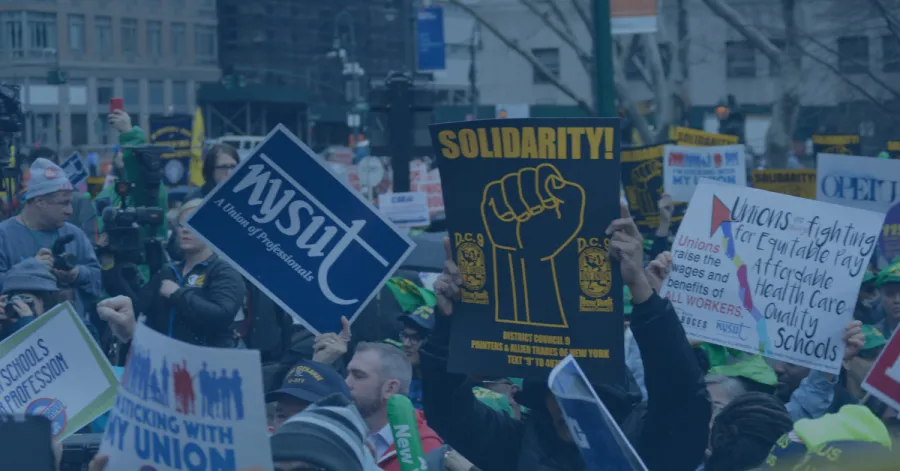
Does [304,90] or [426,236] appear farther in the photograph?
[304,90]

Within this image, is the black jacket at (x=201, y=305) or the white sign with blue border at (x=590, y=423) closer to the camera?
the white sign with blue border at (x=590, y=423)

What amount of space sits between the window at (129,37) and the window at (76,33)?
1.56 meters

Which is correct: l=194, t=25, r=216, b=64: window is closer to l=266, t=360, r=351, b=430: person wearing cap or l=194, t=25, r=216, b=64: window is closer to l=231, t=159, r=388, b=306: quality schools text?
l=231, t=159, r=388, b=306: quality schools text

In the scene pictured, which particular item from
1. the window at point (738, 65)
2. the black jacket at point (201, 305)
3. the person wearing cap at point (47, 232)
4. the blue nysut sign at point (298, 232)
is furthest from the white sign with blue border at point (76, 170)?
the window at point (738, 65)

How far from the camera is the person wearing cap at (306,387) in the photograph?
179 inches

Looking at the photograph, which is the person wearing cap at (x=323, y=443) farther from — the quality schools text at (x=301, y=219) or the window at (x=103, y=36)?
the window at (x=103, y=36)

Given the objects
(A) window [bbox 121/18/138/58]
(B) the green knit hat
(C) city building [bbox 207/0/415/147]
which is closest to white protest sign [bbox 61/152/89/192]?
(B) the green knit hat

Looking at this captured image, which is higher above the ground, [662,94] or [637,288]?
[662,94]

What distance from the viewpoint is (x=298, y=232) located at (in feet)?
17.0

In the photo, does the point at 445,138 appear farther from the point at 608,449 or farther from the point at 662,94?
the point at 662,94

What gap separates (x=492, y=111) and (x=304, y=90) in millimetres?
14234

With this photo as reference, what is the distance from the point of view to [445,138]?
14.0 ft

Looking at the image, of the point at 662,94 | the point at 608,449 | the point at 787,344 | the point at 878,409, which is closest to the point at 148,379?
the point at 608,449

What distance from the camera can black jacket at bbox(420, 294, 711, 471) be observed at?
379 cm
